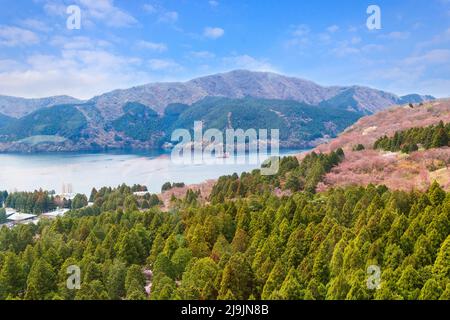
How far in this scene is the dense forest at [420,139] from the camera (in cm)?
2412

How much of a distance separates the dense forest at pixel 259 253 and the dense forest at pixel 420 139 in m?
9.82

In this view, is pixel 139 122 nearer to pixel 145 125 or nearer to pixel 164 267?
pixel 145 125

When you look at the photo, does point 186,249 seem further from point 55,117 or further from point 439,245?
point 55,117

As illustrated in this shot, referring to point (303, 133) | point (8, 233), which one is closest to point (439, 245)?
point (8, 233)

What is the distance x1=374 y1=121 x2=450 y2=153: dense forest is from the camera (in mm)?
24125

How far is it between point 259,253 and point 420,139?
1831 cm

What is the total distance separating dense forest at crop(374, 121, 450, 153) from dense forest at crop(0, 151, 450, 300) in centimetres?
982

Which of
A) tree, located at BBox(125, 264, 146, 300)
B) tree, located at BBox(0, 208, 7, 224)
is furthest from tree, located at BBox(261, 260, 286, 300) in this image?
tree, located at BBox(0, 208, 7, 224)

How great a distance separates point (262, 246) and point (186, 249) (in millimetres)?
2565

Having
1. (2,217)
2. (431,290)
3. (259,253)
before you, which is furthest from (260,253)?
(2,217)

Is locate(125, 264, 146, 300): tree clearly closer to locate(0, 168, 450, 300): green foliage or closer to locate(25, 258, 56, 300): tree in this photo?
locate(0, 168, 450, 300): green foliage

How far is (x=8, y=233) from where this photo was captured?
61.6 feet

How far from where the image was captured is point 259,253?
12266 millimetres
